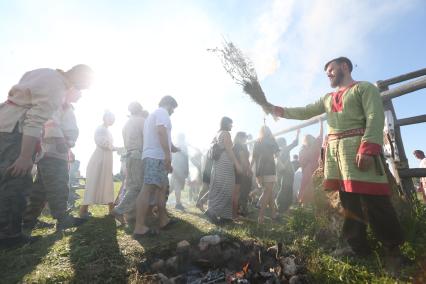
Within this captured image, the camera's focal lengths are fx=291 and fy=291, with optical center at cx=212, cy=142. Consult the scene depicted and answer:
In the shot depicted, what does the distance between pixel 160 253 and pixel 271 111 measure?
2.46 m

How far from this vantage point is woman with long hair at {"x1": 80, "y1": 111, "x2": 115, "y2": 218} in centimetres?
599

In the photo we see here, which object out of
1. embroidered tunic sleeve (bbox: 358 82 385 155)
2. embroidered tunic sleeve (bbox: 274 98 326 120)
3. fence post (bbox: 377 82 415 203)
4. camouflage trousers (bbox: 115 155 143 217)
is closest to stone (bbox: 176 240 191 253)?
camouflage trousers (bbox: 115 155 143 217)

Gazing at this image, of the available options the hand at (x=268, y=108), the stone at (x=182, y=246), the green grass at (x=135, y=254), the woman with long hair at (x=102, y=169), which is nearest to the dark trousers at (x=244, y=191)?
the green grass at (x=135, y=254)

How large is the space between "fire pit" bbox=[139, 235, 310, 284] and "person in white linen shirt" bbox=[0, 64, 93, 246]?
5.95ft

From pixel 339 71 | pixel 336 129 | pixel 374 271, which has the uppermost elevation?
pixel 339 71

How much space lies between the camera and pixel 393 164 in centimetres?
412

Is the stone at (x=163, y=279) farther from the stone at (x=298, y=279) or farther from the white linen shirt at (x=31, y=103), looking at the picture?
the white linen shirt at (x=31, y=103)

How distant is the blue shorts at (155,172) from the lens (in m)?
4.54

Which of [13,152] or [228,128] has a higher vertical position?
[228,128]

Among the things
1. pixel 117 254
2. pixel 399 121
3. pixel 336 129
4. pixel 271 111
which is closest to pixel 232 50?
pixel 271 111

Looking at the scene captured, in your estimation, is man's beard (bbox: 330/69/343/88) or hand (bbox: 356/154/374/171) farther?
man's beard (bbox: 330/69/343/88)

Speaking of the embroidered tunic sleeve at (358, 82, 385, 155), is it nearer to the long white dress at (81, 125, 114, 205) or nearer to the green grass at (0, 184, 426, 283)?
the green grass at (0, 184, 426, 283)

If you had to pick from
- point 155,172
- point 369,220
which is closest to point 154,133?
point 155,172

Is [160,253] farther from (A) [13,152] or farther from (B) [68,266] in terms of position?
(A) [13,152]
